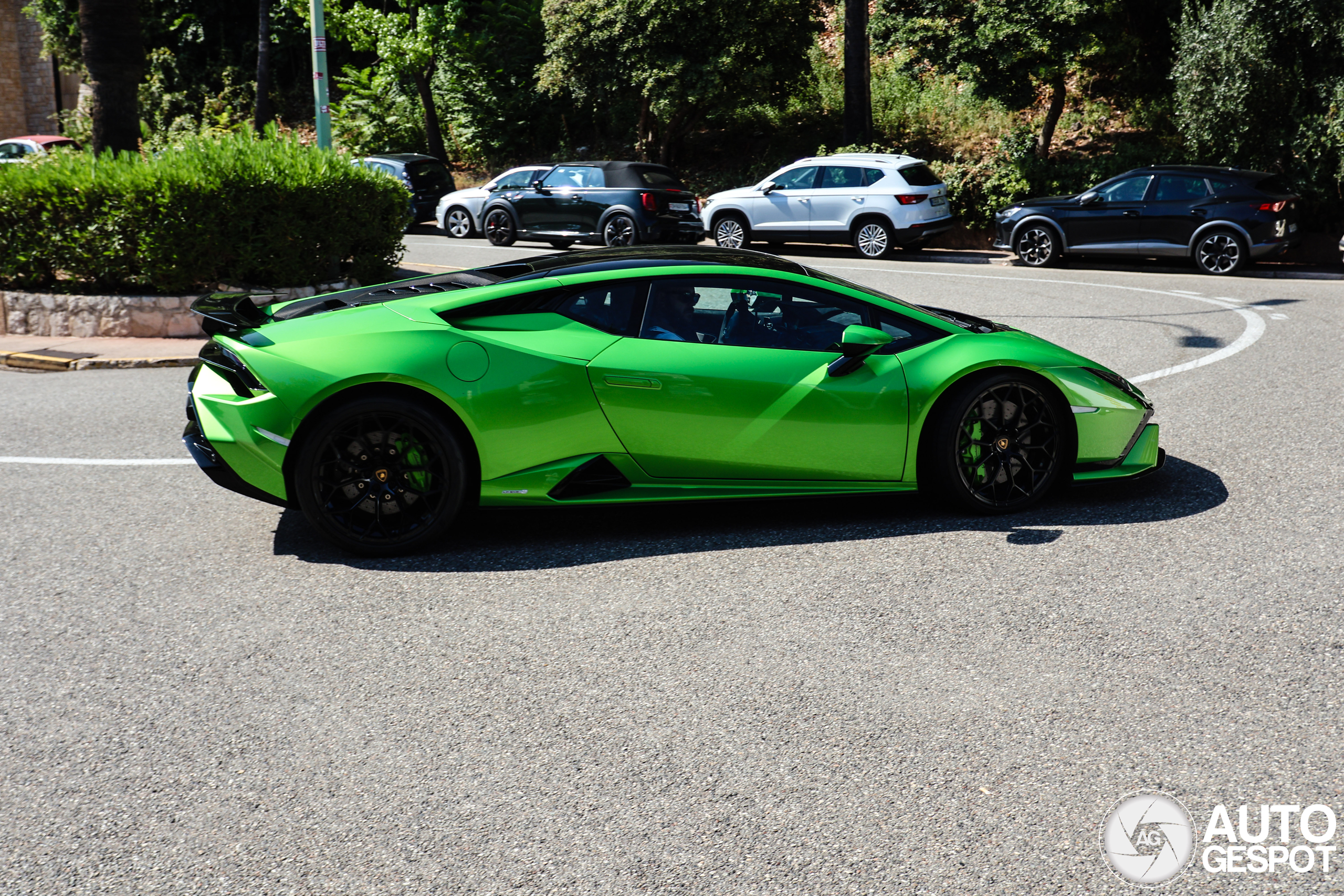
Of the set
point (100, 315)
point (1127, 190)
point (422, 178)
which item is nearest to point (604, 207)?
point (422, 178)

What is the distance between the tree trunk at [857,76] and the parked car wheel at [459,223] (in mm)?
7948

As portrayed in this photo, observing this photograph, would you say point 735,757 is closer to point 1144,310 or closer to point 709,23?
point 1144,310

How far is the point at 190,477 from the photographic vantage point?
→ 649cm

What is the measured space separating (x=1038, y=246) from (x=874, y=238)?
2.72m

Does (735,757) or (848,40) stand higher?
(848,40)

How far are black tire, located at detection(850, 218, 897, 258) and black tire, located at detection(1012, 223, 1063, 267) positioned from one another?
2.06m

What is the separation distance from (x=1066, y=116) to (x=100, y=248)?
20.7m

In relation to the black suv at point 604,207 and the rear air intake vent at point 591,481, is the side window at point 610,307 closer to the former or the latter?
the rear air intake vent at point 591,481

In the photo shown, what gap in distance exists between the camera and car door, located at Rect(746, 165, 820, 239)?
66.8ft

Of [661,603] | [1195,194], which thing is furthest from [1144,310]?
[661,603]

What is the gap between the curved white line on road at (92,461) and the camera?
22.3ft

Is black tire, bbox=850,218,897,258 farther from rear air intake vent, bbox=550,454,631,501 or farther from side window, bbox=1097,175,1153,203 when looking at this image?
rear air intake vent, bbox=550,454,631,501

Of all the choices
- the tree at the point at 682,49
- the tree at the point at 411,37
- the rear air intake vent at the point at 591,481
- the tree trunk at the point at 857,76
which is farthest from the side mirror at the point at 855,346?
the tree at the point at 411,37

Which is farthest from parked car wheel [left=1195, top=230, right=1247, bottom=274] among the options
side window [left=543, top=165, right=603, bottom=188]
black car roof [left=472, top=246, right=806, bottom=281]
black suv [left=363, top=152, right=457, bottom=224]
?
black suv [left=363, top=152, right=457, bottom=224]
